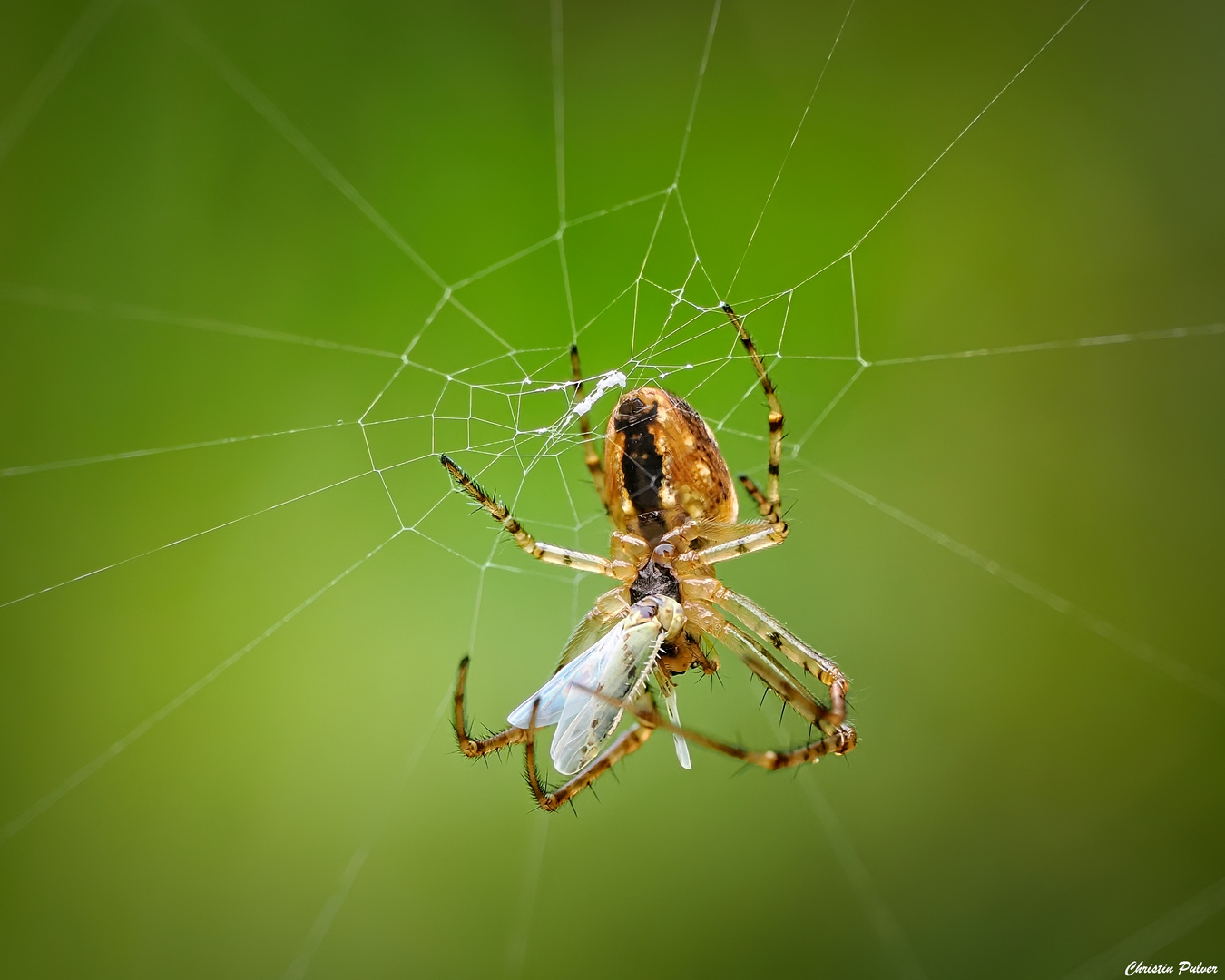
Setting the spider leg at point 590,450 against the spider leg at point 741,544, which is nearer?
the spider leg at point 741,544

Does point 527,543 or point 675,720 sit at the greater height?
point 527,543

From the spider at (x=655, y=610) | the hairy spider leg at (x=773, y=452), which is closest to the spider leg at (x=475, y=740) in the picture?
the spider at (x=655, y=610)

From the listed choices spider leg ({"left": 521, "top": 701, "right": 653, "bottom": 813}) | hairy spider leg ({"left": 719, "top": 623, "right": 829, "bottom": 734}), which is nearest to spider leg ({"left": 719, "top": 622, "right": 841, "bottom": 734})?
hairy spider leg ({"left": 719, "top": 623, "right": 829, "bottom": 734})

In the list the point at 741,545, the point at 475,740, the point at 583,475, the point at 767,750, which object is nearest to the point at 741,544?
the point at 741,545

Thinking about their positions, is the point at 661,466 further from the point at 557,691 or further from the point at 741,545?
the point at 557,691

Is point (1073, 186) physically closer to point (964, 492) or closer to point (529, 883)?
point (964, 492)

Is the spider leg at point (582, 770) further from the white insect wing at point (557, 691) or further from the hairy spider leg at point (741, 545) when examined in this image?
the hairy spider leg at point (741, 545)

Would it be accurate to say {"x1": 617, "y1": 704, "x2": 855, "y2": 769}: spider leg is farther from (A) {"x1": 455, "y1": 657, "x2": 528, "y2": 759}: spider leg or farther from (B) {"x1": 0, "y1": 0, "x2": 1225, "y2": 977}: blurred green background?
(B) {"x1": 0, "y1": 0, "x2": 1225, "y2": 977}: blurred green background
